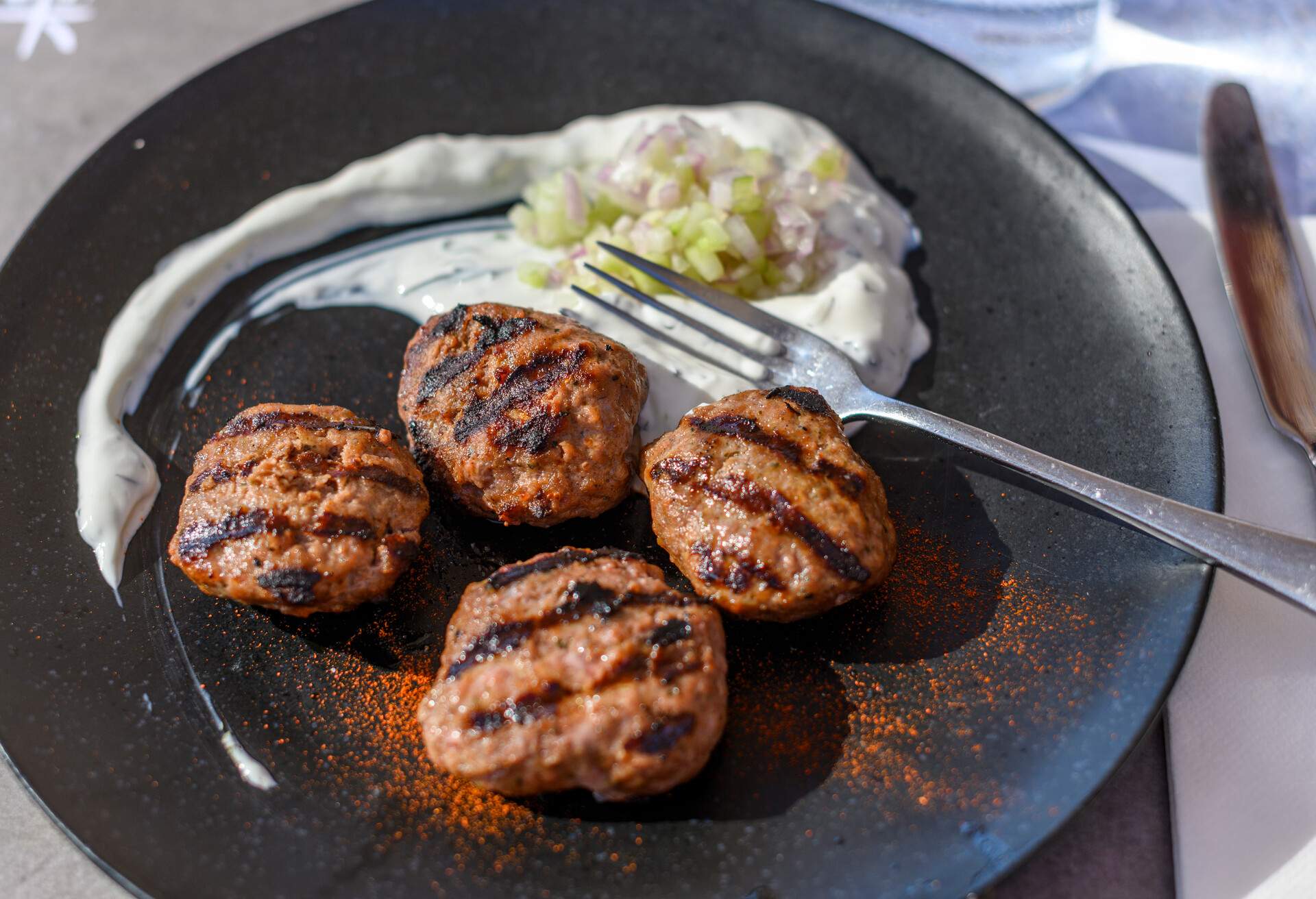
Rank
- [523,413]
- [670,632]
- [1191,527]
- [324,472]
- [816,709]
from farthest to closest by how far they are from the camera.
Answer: [523,413]
[324,472]
[816,709]
[1191,527]
[670,632]

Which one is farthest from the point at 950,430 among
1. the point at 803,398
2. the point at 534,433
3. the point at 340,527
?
the point at 340,527

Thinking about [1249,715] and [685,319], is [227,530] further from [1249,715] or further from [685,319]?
[1249,715]

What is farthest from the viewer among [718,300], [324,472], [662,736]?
[718,300]

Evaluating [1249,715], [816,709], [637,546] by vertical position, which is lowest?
[1249,715]

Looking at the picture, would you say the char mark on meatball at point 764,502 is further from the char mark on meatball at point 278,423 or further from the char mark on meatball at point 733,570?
the char mark on meatball at point 278,423

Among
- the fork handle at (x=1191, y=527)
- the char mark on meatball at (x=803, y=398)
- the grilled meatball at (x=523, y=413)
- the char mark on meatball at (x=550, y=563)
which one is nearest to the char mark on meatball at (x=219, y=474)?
the grilled meatball at (x=523, y=413)

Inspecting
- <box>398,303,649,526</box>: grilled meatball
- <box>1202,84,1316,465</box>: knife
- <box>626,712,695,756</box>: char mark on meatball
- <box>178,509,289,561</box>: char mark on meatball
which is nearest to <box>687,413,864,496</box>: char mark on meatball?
<box>398,303,649,526</box>: grilled meatball

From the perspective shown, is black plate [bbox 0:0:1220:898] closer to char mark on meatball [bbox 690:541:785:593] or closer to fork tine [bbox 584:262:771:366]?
char mark on meatball [bbox 690:541:785:593]
